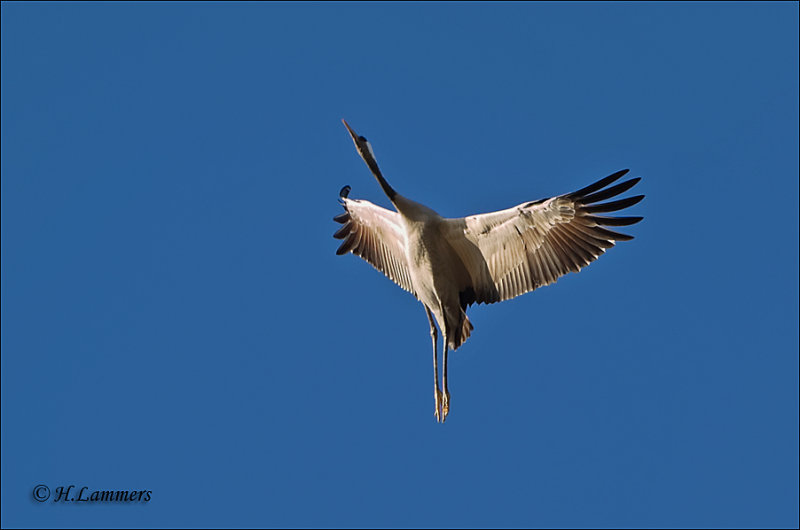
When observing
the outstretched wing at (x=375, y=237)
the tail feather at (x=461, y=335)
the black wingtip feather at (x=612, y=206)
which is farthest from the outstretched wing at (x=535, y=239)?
the outstretched wing at (x=375, y=237)

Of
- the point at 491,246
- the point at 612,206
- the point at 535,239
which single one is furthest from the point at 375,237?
the point at 612,206

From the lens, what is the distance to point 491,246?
1714 cm

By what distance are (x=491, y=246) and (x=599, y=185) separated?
2099mm

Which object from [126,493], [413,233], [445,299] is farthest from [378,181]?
[126,493]

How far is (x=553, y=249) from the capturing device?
54.9 feet

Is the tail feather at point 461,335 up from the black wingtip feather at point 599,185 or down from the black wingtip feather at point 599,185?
down

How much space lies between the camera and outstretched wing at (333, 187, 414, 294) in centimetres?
1878

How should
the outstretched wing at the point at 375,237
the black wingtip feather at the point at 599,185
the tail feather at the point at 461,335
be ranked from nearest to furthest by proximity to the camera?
1. the black wingtip feather at the point at 599,185
2. the tail feather at the point at 461,335
3. the outstretched wing at the point at 375,237

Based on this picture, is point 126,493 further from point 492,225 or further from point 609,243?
point 609,243

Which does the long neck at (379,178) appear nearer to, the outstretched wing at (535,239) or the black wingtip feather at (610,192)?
the outstretched wing at (535,239)

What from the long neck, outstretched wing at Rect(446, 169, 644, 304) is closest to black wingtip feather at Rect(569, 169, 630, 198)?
outstretched wing at Rect(446, 169, 644, 304)

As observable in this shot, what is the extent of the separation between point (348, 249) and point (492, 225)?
3.52 meters

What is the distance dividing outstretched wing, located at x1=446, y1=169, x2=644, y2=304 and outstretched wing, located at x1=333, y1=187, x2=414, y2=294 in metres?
1.56

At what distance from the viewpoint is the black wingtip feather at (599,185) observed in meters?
15.7
